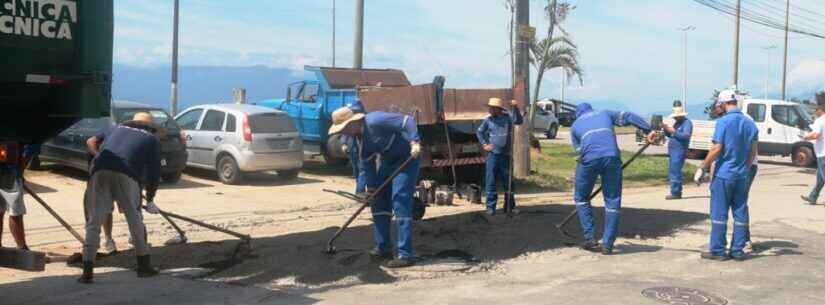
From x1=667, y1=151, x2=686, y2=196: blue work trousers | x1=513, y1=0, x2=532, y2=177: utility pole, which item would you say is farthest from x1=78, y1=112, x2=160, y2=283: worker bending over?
x1=513, y1=0, x2=532, y2=177: utility pole

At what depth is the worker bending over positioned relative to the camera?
6672 millimetres

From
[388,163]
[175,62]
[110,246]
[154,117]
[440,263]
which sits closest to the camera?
[440,263]

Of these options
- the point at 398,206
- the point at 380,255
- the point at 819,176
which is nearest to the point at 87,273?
the point at 380,255

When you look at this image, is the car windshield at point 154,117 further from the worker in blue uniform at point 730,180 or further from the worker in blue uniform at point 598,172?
the worker in blue uniform at point 730,180

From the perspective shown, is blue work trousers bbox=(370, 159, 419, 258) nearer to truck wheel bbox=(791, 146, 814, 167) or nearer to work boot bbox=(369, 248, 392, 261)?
work boot bbox=(369, 248, 392, 261)

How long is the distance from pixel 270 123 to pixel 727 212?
8960mm

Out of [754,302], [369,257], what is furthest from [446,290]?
[754,302]

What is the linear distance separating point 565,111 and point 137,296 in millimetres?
45084

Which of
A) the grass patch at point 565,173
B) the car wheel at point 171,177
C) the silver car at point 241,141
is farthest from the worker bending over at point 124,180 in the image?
the grass patch at point 565,173

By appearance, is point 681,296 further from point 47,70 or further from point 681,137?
point 681,137

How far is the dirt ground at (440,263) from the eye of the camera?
20.1ft

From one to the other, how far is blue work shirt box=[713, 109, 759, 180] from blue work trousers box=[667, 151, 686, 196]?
5481 mm

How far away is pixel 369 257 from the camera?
7.35 meters

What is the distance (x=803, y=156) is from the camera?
2109 centimetres
